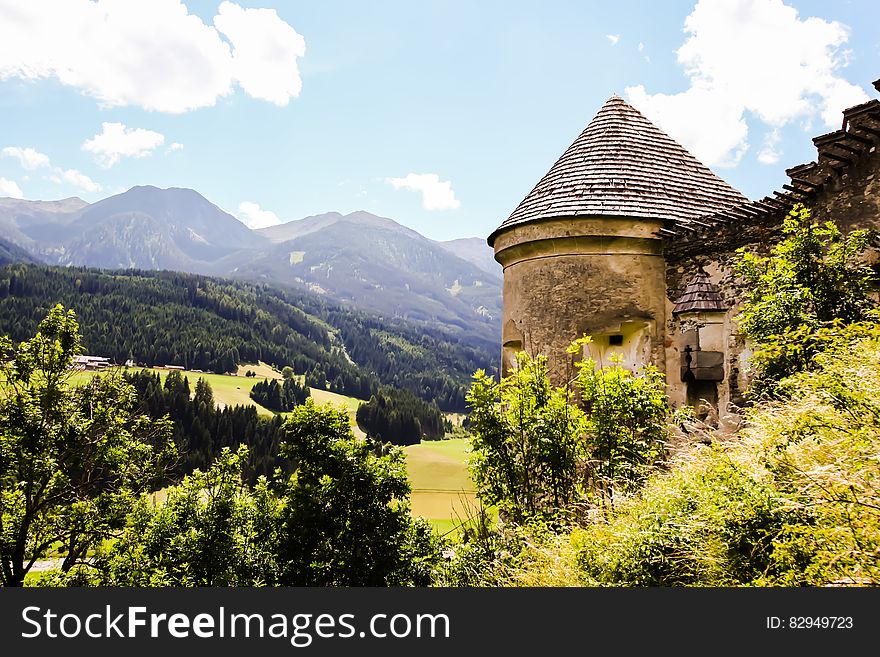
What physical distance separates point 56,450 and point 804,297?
1242cm

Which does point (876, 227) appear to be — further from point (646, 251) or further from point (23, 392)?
point (23, 392)

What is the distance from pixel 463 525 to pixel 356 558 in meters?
1.88

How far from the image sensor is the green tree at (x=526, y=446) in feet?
26.6

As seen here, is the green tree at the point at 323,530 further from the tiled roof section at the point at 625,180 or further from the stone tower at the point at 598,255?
the tiled roof section at the point at 625,180

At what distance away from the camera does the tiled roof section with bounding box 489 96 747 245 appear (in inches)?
421

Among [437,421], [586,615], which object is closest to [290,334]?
[437,421]

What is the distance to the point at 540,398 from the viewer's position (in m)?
8.44

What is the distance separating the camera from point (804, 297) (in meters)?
7.10

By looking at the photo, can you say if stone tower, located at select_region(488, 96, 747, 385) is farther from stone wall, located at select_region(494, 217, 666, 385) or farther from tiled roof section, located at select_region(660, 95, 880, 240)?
tiled roof section, located at select_region(660, 95, 880, 240)

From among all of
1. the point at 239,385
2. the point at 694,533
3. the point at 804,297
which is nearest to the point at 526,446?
the point at 694,533

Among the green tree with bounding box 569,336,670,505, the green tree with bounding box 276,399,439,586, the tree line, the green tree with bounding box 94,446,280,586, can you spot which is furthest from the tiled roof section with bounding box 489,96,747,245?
the green tree with bounding box 94,446,280,586

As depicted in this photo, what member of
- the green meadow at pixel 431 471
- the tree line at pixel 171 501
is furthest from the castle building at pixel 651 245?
the tree line at pixel 171 501

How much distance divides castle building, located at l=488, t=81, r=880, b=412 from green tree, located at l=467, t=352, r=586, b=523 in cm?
153

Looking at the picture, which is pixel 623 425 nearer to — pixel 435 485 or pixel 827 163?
pixel 827 163
